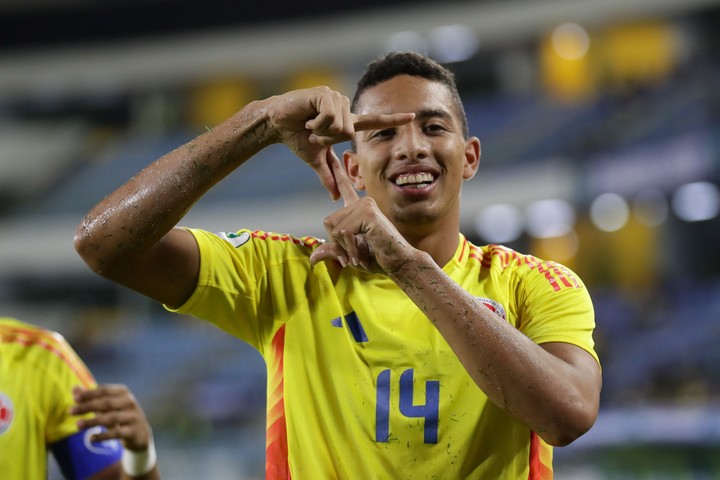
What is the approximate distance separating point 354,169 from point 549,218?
18813mm

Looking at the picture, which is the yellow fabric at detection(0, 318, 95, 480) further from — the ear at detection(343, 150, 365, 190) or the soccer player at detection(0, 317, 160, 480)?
the ear at detection(343, 150, 365, 190)

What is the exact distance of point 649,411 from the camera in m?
11.1

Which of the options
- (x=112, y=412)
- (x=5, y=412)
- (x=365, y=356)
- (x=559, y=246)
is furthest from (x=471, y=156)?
(x=559, y=246)

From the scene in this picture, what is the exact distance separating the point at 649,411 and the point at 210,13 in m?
17.8

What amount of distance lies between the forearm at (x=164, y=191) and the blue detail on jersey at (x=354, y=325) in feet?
1.73

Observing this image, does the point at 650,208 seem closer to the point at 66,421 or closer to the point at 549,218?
the point at 549,218

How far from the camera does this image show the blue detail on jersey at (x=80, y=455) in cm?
334

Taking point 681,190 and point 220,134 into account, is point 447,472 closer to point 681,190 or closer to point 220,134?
point 220,134

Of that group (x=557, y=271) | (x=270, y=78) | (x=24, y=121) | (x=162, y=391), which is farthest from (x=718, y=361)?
(x=24, y=121)

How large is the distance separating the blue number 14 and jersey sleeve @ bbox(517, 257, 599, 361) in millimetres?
313

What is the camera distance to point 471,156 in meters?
2.95

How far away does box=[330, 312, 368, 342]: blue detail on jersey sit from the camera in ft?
8.43

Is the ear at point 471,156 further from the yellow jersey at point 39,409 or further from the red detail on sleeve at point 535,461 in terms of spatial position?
the yellow jersey at point 39,409

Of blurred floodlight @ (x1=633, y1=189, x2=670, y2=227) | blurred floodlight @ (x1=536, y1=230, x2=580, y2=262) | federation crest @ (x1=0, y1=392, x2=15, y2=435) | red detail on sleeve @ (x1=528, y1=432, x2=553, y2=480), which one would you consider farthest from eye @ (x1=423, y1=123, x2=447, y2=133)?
blurred floodlight @ (x1=536, y1=230, x2=580, y2=262)
